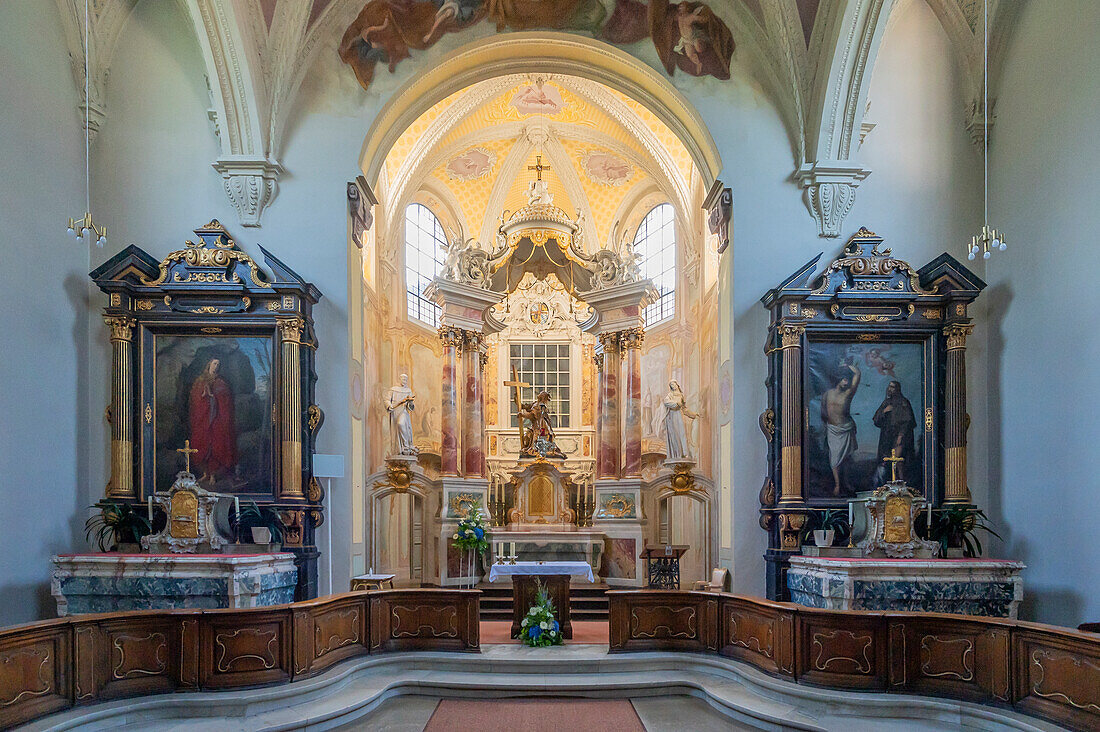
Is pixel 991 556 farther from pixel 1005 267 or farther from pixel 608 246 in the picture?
pixel 608 246

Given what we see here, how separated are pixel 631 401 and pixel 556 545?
3058 millimetres

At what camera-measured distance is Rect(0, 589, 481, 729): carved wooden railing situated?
710cm

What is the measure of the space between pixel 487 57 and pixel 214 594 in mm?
8091

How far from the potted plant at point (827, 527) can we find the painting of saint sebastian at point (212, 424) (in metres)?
6.93

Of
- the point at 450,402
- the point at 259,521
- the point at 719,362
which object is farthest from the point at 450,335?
the point at 259,521

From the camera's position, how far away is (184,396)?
1106cm

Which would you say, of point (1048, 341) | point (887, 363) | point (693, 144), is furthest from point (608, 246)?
point (1048, 341)

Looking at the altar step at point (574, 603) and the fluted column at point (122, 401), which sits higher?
the fluted column at point (122, 401)

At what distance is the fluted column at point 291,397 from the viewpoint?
431 inches

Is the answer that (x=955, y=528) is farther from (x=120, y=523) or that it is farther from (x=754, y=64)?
(x=120, y=523)

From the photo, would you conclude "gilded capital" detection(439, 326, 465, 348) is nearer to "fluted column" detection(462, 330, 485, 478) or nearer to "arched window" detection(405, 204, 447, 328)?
"fluted column" detection(462, 330, 485, 478)

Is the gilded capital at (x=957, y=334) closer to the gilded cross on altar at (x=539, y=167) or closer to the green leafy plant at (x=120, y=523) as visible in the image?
the gilded cross on altar at (x=539, y=167)

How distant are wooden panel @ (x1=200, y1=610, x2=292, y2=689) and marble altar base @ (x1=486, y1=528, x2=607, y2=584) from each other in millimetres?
7520

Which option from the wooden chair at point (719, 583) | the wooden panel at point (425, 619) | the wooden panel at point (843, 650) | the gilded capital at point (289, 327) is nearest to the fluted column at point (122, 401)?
the gilded capital at point (289, 327)
